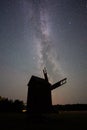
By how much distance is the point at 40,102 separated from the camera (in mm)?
32594

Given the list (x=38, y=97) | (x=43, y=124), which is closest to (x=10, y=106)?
(x=38, y=97)

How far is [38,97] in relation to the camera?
32531mm

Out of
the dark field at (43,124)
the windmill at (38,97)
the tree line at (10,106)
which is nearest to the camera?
the dark field at (43,124)

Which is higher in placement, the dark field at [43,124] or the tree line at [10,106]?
the tree line at [10,106]

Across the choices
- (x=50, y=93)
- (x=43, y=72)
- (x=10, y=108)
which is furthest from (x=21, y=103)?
(x=50, y=93)

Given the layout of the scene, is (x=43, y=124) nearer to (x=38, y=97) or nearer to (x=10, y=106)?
(x=38, y=97)

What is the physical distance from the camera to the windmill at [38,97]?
32.5m

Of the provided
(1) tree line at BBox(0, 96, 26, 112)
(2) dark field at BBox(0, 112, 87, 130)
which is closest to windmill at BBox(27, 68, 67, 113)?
(2) dark field at BBox(0, 112, 87, 130)

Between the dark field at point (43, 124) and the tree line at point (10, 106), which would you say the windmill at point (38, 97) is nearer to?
the dark field at point (43, 124)

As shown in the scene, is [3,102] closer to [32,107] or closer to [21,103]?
[21,103]

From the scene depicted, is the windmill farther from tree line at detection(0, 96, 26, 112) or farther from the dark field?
tree line at detection(0, 96, 26, 112)

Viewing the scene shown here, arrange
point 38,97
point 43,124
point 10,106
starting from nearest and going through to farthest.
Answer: point 43,124 < point 38,97 < point 10,106

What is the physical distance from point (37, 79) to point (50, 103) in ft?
18.1

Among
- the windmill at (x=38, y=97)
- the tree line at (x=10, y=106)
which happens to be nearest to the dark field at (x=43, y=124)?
the windmill at (x=38, y=97)
